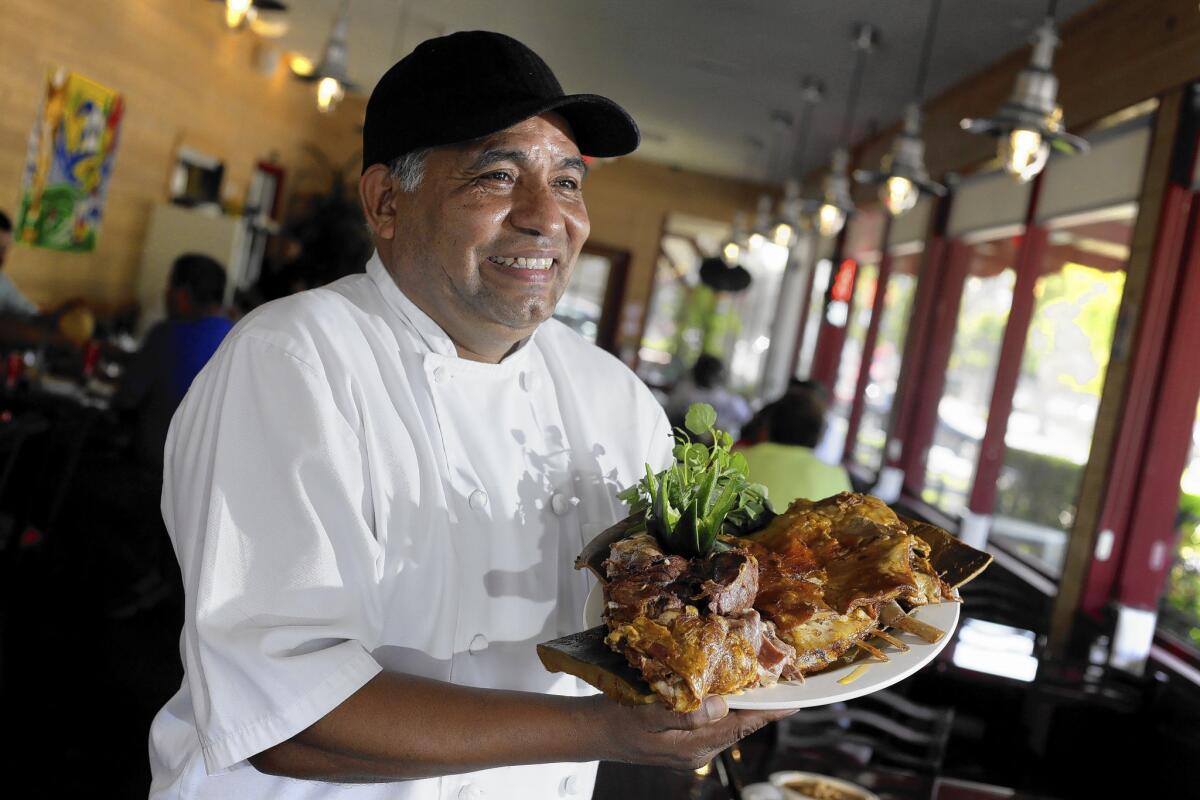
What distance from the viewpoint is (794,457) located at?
14.6 feet

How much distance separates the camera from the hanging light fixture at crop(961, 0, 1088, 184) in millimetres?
3545

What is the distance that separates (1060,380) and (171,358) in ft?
13.4

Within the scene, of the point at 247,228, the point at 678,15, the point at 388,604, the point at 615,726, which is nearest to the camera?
the point at 615,726

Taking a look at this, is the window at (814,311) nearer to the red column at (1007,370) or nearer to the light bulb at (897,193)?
the red column at (1007,370)

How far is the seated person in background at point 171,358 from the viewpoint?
14.8 ft

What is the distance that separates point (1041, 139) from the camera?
3633 mm

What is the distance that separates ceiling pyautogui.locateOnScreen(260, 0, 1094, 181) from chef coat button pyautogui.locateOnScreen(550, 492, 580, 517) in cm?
479

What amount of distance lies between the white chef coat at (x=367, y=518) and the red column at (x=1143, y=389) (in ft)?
11.4

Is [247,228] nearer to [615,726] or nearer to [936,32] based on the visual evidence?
[936,32]

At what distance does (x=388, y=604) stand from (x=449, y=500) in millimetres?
145

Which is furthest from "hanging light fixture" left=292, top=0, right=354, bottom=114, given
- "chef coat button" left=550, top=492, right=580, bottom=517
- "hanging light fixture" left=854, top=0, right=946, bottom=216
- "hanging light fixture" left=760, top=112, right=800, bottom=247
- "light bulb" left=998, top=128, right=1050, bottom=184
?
"chef coat button" left=550, top=492, right=580, bottom=517

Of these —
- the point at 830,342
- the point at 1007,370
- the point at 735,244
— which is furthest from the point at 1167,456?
the point at 830,342

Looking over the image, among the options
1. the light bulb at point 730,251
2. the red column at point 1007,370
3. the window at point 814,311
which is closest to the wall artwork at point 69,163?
the light bulb at point 730,251

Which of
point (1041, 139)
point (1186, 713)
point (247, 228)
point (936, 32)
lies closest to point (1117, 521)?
point (1186, 713)
